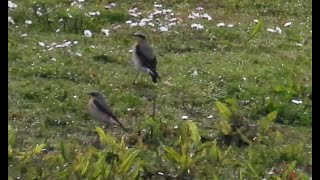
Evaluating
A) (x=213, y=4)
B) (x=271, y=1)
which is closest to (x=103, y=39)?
(x=213, y=4)

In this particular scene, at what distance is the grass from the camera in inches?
304

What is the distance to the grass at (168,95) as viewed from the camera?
25.3 ft

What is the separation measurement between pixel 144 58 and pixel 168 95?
814mm

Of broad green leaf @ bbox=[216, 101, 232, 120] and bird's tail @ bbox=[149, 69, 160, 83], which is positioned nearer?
broad green leaf @ bbox=[216, 101, 232, 120]

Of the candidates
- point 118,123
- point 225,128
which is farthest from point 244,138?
point 118,123

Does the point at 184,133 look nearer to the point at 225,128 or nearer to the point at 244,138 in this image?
Result: the point at 225,128

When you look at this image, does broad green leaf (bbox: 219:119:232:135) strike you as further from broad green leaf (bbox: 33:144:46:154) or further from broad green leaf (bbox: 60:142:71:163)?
broad green leaf (bbox: 33:144:46:154)

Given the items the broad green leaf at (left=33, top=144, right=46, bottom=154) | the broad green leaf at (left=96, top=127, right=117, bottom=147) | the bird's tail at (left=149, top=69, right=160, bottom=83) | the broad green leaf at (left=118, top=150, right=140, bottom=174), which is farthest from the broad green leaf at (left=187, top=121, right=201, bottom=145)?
the bird's tail at (left=149, top=69, right=160, bottom=83)

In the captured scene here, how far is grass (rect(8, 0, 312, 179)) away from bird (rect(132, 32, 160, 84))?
0.53 ft

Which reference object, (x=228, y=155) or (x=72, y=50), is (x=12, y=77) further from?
(x=228, y=155)

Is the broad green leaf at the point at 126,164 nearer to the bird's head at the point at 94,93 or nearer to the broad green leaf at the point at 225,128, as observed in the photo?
the broad green leaf at the point at 225,128

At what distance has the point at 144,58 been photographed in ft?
34.7

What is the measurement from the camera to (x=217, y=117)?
9.31 m

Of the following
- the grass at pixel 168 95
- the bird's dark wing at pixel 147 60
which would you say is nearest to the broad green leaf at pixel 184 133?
the grass at pixel 168 95
